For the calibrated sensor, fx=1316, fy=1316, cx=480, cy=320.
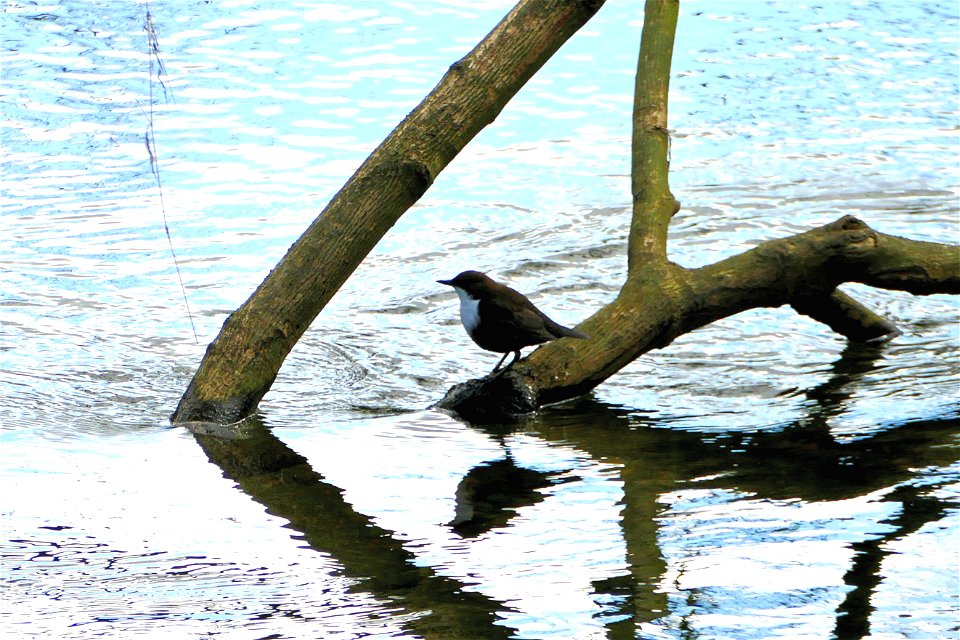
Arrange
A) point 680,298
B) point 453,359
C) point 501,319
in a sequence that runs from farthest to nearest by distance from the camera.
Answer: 1. point 453,359
2. point 680,298
3. point 501,319

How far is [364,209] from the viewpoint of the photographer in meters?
5.28

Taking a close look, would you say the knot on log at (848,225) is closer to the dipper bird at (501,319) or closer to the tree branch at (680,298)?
the tree branch at (680,298)

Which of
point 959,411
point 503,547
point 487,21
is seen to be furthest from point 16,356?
point 487,21

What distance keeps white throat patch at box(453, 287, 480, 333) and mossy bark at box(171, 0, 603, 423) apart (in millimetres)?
698

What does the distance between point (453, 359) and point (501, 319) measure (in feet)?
3.63

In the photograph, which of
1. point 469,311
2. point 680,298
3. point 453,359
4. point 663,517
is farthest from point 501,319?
point 663,517

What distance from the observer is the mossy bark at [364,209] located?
528cm

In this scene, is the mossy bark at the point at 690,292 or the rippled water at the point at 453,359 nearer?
the rippled water at the point at 453,359

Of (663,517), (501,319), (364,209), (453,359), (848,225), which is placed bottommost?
(663,517)

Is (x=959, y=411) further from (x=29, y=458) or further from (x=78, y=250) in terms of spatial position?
(x=78, y=250)

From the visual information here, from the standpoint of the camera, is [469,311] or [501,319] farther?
[469,311]

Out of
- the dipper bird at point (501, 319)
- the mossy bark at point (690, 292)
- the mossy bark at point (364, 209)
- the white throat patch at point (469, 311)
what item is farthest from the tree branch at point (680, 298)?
the mossy bark at point (364, 209)

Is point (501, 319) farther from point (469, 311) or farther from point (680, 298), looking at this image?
point (680, 298)

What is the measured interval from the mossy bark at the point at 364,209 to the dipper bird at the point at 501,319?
25.7 inches
